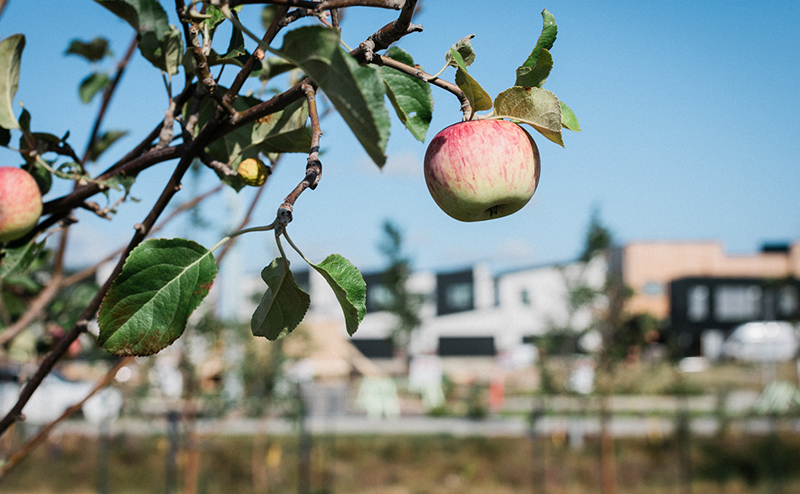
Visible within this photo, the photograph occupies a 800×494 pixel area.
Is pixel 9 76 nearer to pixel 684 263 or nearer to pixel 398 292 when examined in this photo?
pixel 398 292

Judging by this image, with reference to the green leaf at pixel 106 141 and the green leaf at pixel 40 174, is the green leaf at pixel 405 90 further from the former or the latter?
the green leaf at pixel 106 141

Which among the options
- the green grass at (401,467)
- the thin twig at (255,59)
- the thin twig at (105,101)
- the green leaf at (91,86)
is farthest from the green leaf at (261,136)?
the green grass at (401,467)

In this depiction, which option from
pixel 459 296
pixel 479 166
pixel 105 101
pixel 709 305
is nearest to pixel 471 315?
pixel 459 296

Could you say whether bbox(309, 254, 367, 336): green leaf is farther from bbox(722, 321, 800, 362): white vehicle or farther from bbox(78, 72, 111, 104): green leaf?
bbox(722, 321, 800, 362): white vehicle

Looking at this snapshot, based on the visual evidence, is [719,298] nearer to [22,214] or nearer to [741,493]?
[741,493]

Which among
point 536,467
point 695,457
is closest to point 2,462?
point 536,467

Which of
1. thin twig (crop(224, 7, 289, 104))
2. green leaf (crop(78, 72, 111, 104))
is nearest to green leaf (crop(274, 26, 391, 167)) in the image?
thin twig (crop(224, 7, 289, 104))

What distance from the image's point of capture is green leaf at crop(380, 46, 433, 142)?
646 mm

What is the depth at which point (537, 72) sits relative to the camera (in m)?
0.68

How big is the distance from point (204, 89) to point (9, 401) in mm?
10594

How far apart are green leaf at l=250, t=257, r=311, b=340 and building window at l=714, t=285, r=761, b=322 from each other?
3664 cm

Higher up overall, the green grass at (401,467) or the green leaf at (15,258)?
the green leaf at (15,258)

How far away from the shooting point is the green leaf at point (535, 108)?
0.66m

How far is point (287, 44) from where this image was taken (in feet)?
1.55
